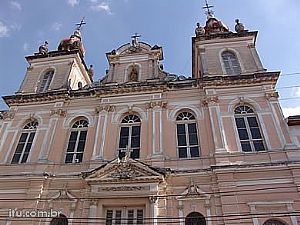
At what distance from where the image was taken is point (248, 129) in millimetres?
16359

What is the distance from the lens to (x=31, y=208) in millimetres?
14797

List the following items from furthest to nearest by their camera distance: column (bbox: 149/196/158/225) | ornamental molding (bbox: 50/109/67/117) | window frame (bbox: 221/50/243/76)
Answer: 1. window frame (bbox: 221/50/243/76)
2. ornamental molding (bbox: 50/109/67/117)
3. column (bbox: 149/196/158/225)

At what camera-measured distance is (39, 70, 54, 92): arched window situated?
69.2 feet

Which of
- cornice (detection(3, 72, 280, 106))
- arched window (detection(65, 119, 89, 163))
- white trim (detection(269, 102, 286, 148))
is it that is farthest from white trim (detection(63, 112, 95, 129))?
white trim (detection(269, 102, 286, 148))

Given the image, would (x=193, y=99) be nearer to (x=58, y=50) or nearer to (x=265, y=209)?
(x=265, y=209)

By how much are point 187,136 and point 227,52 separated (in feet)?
24.2

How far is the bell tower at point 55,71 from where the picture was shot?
2091cm

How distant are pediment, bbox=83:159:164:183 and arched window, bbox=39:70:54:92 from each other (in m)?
8.78

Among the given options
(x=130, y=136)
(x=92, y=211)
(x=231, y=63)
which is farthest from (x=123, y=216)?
(x=231, y=63)

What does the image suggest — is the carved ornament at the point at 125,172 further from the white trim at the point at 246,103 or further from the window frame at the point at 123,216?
the white trim at the point at 246,103

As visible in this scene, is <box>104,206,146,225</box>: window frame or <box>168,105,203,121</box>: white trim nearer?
<box>104,206,146,225</box>: window frame

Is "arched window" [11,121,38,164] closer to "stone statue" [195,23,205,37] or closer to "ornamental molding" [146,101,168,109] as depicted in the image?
"ornamental molding" [146,101,168,109]

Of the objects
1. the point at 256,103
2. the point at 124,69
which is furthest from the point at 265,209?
the point at 124,69

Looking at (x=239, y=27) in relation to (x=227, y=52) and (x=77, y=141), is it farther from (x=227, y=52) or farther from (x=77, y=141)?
(x=77, y=141)
